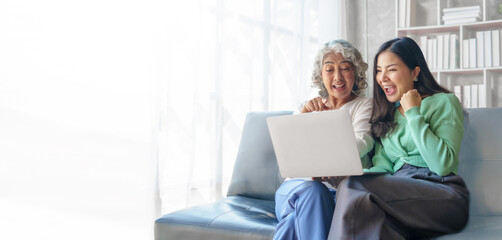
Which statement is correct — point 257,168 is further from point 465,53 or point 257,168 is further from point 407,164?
point 465,53

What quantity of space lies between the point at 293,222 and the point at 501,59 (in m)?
3.02

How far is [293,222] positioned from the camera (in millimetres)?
1569

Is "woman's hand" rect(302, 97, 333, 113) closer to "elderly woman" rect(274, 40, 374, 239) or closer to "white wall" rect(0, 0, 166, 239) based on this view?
"elderly woman" rect(274, 40, 374, 239)

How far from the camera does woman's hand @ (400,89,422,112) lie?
5.64ft

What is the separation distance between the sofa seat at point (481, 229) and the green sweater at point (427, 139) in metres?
0.18

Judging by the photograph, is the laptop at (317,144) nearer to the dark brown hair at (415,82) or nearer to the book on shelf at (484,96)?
the dark brown hair at (415,82)

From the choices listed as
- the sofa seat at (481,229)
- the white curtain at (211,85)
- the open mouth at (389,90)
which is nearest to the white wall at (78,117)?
the white curtain at (211,85)

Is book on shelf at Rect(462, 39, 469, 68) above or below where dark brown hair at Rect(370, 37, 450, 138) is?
above

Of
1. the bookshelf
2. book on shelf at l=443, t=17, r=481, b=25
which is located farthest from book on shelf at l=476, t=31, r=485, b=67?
book on shelf at l=443, t=17, r=481, b=25

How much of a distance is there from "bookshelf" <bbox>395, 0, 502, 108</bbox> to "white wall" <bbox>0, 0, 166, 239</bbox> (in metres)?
2.54

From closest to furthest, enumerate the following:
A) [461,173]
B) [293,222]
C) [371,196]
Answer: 1. [371,196]
2. [293,222]
3. [461,173]

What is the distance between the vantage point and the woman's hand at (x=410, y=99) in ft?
5.64

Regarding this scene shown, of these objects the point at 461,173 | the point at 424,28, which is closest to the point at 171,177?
the point at 461,173

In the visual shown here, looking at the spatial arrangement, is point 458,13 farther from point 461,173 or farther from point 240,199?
point 240,199
